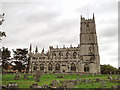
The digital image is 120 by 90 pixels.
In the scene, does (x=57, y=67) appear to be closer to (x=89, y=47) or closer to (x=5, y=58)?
(x=89, y=47)

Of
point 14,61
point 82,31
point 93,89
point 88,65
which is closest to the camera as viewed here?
point 93,89

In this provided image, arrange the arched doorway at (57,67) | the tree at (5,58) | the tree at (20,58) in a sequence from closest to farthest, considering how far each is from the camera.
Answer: the tree at (5,58)
the tree at (20,58)
the arched doorway at (57,67)

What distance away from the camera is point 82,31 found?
193ft

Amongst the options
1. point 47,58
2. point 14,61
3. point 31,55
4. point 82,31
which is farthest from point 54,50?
point 14,61

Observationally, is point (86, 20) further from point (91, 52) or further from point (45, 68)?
point (45, 68)

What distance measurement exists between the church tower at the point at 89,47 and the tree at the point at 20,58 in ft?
60.7

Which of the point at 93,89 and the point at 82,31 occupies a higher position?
the point at 82,31

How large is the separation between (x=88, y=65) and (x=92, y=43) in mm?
8148

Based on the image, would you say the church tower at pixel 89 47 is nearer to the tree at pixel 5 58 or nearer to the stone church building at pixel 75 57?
the stone church building at pixel 75 57

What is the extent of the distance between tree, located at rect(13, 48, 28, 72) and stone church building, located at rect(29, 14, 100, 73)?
4.42m

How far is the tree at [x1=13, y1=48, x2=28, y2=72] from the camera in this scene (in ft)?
161

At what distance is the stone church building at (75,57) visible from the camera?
5369 cm

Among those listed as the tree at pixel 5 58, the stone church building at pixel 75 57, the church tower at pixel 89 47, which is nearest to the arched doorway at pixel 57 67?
the stone church building at pixel 75 57

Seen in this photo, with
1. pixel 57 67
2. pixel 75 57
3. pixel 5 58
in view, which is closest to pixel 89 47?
pixel 75 57
